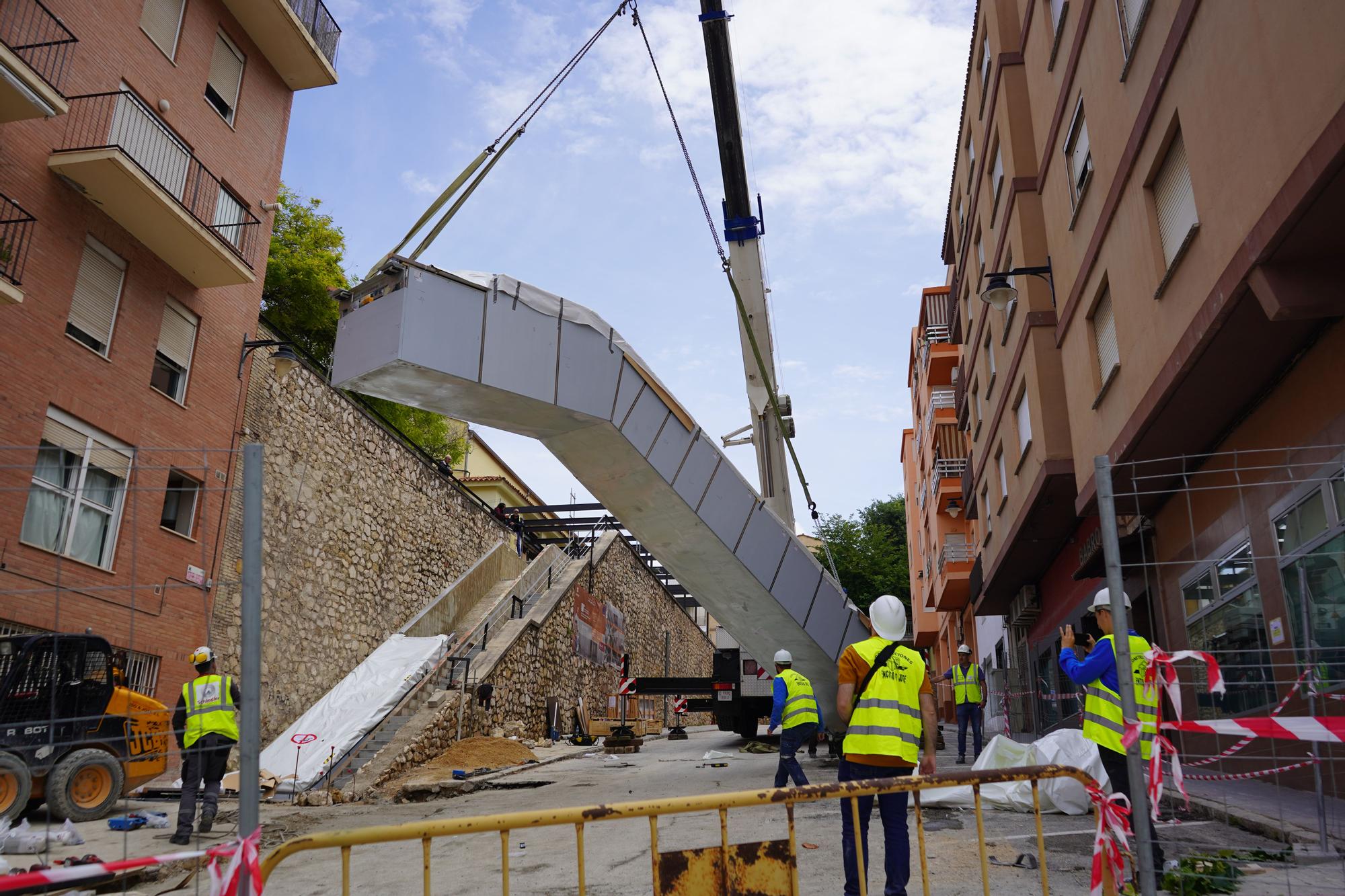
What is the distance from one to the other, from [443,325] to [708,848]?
541cm

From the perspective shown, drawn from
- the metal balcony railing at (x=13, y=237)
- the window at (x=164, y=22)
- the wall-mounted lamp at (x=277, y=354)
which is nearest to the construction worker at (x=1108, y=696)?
the metal balcony railing at (x=13, y=237)

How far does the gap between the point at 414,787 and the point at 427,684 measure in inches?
224

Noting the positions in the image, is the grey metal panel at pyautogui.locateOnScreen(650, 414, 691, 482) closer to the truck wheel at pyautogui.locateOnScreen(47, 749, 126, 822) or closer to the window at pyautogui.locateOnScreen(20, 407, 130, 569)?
the truck wheel at pyautogui.locateOnScreen(47, 749, 126, 822)

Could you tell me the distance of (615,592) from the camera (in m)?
33.7

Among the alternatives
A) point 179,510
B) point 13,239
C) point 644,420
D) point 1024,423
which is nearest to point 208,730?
point 644,420

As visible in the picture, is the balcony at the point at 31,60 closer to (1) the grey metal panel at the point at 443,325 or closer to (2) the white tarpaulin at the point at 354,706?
(1) the grey metal panel at the point at 443,325

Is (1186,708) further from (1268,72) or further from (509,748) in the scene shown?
(509,748)

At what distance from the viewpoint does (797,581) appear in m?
13.9

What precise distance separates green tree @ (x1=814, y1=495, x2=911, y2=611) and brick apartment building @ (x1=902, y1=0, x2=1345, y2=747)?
30840mm

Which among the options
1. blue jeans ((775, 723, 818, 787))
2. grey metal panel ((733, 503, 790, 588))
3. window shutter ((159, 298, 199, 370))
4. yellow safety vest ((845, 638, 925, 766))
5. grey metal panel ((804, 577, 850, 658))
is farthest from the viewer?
window shutter ((159, 298, 199, 370))

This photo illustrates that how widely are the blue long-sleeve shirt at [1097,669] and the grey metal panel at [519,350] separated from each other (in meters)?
5.29

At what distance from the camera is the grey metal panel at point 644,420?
11039 mm

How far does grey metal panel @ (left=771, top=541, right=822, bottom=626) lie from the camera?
1366 centimetres

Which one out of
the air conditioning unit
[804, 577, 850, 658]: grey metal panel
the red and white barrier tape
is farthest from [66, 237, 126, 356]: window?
the air conditioning unit
